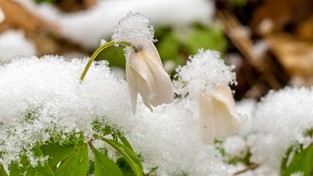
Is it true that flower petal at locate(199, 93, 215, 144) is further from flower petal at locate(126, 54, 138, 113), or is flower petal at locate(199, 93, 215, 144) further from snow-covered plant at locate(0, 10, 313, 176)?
flower petal at locate(126, 54, 138, 113)

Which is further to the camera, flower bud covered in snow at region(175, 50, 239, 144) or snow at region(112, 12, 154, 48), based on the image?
flower bud covered in snow at region(175, 50, 239, 144)

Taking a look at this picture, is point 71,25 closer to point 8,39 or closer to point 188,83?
point 8,39

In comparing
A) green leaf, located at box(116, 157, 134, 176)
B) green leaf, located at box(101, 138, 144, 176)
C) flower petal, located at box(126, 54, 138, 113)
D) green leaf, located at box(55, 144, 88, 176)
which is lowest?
green leaf, located at box(55, 144, 88, 176)

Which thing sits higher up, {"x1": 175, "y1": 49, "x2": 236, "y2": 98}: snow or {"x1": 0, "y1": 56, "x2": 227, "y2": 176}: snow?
{"x1": 175, "y1": 49, "x2": 236, "y2": 98}: snow

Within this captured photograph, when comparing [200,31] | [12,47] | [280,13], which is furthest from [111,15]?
[280,13]

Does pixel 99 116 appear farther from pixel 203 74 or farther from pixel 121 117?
pixel 203 74

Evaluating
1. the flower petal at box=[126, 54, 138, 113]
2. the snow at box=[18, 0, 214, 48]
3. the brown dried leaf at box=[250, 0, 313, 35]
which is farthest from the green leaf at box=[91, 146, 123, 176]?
the brown dried leaf at box=[250, 0, 313, 35]

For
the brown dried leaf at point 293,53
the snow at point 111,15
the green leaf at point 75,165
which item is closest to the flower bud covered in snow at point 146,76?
the green leaf at point 75,165

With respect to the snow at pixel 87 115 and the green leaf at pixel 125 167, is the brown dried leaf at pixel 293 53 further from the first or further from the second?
the green leaf at pixel 125 167
